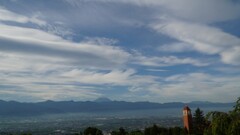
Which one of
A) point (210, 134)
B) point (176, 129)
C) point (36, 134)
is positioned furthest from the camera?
point (36, 134)

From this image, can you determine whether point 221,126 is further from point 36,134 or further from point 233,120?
point 36,134

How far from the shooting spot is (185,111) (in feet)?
279

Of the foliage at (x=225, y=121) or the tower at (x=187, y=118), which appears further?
the tower at (x=187, y=118)

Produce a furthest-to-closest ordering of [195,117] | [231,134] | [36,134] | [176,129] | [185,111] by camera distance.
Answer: [36,134] < [195,117] < [185,111] < [176,129] < [231,134]

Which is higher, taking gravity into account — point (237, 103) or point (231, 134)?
point (237, 103)

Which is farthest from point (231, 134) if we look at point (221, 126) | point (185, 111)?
point (185, 111)

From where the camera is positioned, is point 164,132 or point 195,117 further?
point 195,117

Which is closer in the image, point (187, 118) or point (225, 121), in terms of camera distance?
point (225, 121)

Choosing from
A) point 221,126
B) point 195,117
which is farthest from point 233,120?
point 195,117

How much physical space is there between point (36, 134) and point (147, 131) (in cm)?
11454

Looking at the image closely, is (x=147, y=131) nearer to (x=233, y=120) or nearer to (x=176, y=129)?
(x=176, y=129)

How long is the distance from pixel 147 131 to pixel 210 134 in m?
72.5

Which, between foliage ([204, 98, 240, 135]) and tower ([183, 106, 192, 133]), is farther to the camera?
tower ([183, 106, 192, 133])

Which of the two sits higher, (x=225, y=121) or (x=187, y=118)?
(x=187, y=118)
